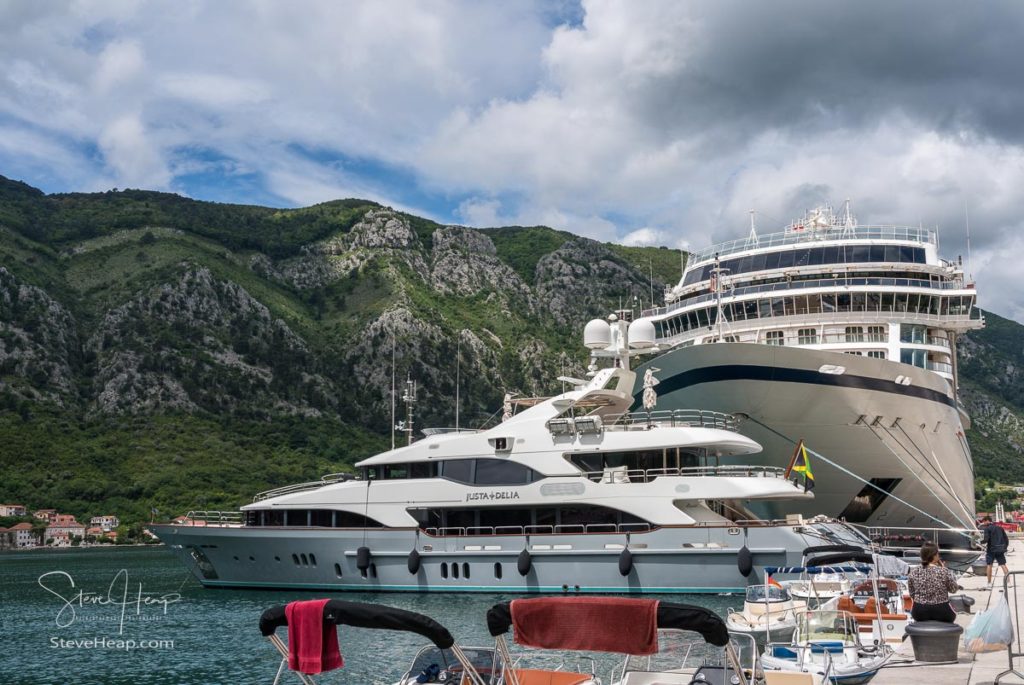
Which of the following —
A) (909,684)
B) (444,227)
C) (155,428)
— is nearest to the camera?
(909,684)

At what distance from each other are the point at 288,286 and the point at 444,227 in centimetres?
2838

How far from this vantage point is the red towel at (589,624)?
8.40 meters

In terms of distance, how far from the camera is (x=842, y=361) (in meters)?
29.5

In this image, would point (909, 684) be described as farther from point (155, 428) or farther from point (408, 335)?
point (408, 335)

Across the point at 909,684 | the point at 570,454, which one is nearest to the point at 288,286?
the point at 570,454

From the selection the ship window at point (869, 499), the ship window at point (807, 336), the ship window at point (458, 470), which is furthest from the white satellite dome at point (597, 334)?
the ship window at point (869, 499)

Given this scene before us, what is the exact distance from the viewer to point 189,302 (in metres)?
107

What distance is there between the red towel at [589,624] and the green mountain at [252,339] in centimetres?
6865

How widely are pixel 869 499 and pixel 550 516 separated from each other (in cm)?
1278

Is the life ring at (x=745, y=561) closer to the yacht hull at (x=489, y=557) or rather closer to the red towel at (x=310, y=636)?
the yacht hull at (x=489, y=557)

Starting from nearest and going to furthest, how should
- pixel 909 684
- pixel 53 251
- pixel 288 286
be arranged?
pixel 909 684 → pixel 53 251 → pixel 288 286

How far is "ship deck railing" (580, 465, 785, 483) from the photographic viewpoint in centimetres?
2694

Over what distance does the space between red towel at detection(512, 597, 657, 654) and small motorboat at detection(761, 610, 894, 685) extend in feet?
14.0

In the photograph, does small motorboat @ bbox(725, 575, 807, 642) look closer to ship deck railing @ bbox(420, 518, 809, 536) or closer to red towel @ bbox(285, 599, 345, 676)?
ship deck railing @ bbox(420, 518, 809, 536)
